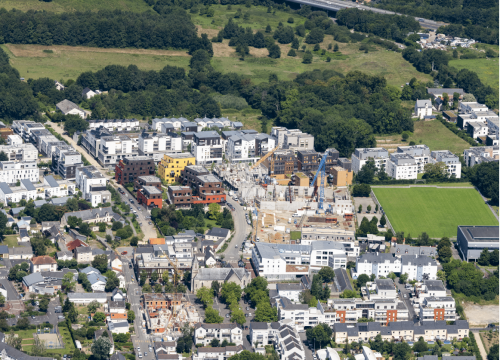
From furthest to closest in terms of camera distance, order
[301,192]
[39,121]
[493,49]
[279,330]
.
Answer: [493,49], [39,121], [301,192], [279,330]

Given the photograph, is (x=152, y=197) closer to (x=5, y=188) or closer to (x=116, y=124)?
(x=5, y=188)

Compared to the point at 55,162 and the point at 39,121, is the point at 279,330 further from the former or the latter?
the point at 39,121

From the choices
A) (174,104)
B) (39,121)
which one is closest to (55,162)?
(39,121)

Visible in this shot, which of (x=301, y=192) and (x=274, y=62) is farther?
(x=274, y=62)

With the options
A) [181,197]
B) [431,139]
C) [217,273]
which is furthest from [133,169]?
[431,139]

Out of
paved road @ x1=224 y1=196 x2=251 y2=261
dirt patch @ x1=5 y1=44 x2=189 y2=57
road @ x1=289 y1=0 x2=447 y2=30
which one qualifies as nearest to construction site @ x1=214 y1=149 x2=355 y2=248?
paved road @ x1=224 y1=196 x2=251 y2=261

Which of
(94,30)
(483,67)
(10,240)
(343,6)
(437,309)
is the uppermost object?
(343,6)

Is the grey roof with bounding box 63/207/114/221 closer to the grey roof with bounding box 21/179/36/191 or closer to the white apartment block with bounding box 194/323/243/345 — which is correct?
the grey roof with bounding box 21/179/36/191
